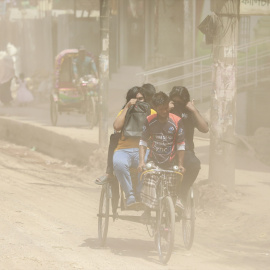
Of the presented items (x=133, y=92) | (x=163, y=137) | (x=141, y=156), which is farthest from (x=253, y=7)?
(x=141, y=156)

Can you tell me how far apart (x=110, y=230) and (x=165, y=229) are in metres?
2.06

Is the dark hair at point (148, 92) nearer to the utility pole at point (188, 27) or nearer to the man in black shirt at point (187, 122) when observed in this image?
the man in black shirt at point (187, 122)

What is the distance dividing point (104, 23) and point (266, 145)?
387cm

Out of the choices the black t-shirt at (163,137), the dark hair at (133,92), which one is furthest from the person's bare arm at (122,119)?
the black t-shirt at (163,137)

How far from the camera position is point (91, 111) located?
20344 mm

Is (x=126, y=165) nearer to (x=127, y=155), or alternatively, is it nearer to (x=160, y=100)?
(x=127, y=155)

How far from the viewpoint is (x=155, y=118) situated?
847 cm

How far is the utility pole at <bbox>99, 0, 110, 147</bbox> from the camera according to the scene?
614 inches

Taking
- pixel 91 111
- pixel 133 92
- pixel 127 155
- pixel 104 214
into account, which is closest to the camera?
pixel 127 155

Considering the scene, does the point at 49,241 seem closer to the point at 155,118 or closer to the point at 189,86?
the point at 155,118

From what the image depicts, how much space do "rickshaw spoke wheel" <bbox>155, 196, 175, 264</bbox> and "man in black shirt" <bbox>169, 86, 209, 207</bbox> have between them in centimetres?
51

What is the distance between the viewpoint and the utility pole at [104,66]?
614 inches

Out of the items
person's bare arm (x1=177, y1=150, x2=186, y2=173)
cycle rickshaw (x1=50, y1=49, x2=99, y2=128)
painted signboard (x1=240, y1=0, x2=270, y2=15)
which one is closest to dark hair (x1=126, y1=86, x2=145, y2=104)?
person's bare arm (x1=177, y1=150, x2=186, y2=173)

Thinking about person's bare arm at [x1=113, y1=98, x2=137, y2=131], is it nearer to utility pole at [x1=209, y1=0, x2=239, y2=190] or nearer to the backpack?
the backpack
